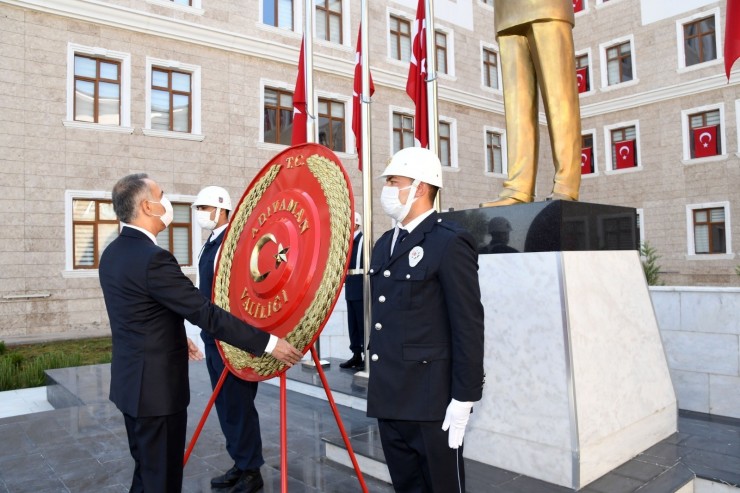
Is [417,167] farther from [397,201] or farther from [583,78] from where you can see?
[583,78]

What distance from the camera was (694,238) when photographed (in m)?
19.8

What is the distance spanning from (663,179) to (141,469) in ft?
71.1

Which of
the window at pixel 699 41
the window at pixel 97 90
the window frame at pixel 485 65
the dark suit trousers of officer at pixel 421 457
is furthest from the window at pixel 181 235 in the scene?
the window at pixel 699 41

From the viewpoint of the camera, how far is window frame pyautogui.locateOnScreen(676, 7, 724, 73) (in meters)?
18.9

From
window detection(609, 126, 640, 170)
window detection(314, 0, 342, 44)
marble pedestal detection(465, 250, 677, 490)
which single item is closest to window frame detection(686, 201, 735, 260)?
window detection(609, 126, 640, 170)

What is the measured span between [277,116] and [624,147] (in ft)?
44.2

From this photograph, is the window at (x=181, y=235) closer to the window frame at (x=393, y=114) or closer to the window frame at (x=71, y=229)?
the window frame at (x=71, y=229)

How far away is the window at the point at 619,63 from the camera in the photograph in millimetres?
21469

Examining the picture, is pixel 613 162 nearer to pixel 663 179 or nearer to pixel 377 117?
pixel 663 179

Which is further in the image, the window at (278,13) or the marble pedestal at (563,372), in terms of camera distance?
the window at (278,13)

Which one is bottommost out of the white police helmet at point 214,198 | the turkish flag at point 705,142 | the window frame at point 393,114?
the white police helmet at point 214,198

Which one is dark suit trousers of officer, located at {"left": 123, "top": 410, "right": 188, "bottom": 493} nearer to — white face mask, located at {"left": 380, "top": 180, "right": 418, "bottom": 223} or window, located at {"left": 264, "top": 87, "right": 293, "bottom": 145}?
white face mask, located at {"left": 380, "top": 180, "right": 418, "bottom": 223}

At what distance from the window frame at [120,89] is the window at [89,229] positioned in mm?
1836

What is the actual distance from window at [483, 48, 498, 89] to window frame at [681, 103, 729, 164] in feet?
22.9
